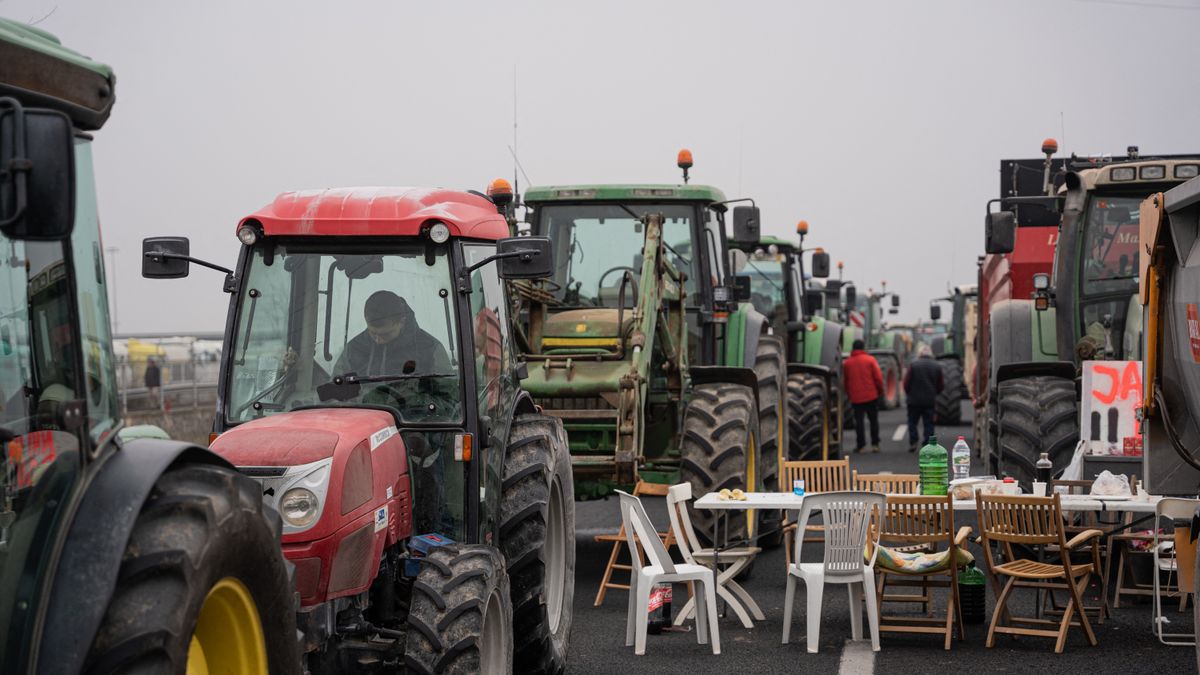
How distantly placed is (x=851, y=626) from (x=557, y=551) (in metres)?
2.43

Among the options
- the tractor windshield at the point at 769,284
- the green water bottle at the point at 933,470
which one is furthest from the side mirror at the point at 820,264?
the green water bottle at the point at 933,470

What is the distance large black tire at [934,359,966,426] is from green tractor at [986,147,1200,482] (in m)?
14.8

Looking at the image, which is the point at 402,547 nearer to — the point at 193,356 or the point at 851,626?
the point at 851,626

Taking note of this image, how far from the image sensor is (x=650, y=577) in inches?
353

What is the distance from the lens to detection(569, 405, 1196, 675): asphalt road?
8.36 metres

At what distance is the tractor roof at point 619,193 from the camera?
39.5ft

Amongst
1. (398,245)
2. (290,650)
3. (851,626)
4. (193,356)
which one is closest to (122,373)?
(193,356)

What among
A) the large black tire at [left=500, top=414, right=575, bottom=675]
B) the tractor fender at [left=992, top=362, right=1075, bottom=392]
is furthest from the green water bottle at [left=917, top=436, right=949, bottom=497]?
the large black tire at [left=500, top=414, right=575, bottom=675]

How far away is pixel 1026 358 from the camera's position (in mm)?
13297

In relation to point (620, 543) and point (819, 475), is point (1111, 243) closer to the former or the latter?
point (819, 475)

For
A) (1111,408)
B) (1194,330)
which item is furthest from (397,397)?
(1111,408)

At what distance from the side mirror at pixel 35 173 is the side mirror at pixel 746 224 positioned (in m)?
9.28

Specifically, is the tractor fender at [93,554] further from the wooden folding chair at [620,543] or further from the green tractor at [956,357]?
the green tractor at [956,357]

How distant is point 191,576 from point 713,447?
745cm
